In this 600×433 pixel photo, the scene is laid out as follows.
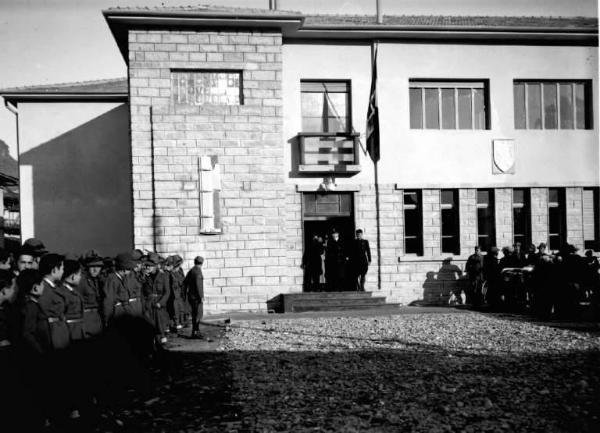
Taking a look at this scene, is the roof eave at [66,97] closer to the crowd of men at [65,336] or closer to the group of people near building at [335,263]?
the group of people near building at [335,263]

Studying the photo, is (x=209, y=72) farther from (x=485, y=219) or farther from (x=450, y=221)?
(x=485, y=219)

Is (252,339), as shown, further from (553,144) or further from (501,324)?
(553,144)

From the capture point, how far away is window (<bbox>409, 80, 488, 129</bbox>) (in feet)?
63.7

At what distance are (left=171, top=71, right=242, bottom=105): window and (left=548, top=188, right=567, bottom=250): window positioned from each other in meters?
10.2

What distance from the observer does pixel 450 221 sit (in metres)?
19.5

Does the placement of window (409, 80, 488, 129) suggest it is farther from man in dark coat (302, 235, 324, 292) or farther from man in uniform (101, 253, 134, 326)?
man in uniform (101, 253, 134, 326)

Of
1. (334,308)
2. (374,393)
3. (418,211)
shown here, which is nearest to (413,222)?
(418,211)

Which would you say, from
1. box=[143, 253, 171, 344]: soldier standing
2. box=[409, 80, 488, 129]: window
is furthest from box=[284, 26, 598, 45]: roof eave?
box=[143, 253, 171, 344]: soldier standing

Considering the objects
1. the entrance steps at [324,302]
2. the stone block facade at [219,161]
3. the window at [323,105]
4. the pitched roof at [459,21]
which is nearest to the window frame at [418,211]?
the entrance steps at [324,302]

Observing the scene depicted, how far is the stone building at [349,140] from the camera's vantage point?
57.0 feet

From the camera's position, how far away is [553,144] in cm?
1984

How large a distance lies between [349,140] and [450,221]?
4.04 m

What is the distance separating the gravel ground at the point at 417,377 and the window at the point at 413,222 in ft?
18.0

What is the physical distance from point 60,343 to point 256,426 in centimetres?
220
